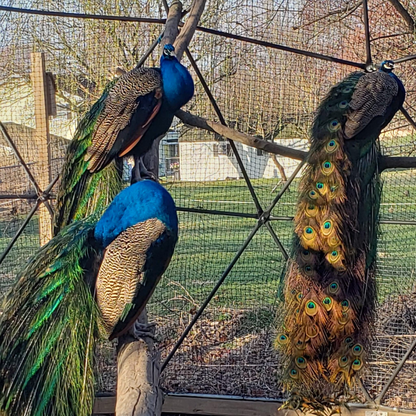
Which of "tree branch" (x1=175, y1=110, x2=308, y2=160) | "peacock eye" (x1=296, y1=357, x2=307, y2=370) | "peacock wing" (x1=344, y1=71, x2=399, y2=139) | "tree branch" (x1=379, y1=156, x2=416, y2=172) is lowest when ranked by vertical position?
"peacock eye" (x1=296, y1=357, x2=307, y2=370)

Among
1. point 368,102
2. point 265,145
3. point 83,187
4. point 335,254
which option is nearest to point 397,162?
point 368,102

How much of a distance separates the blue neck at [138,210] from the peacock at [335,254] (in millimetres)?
976

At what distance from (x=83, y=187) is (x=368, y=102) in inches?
59.8

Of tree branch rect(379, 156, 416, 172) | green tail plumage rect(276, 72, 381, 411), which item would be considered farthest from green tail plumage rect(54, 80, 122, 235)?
tree branch rect(379, 156, 416, 172)

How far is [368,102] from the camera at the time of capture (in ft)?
8.72

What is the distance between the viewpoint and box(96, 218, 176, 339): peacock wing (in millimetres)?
1957

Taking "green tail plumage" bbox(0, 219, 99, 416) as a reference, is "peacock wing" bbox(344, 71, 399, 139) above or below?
above

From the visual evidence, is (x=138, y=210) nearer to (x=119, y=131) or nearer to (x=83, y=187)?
(x=119, y=131)

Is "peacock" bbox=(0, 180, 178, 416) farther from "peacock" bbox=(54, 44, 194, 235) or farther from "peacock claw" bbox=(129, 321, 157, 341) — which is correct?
"peacock" bbox=(54, 44, 194, 235)

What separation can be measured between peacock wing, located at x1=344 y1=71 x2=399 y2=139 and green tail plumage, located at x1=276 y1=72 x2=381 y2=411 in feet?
0.14

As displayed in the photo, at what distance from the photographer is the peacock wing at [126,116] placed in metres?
2.74

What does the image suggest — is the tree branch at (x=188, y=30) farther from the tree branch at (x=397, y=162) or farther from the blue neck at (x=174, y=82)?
the tree branch at (x=397, y=162)

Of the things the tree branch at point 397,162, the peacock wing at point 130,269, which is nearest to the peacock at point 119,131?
the peacock wing at point 130,269

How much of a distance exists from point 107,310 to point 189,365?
84.6 inches
